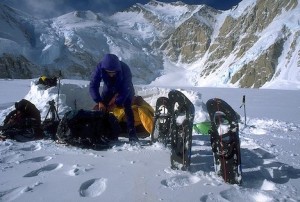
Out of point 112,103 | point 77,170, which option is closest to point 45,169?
point 77,170

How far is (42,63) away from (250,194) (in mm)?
111871

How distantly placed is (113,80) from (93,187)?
3118 millimetres

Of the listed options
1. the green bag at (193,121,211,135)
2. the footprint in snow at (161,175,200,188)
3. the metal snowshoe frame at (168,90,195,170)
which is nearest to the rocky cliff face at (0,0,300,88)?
the green bag at (193,121,211,135)

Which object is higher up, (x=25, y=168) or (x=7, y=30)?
(x=7, y=30)

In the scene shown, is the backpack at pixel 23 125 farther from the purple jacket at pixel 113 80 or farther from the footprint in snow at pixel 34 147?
the purple jacket at pixel 113 80

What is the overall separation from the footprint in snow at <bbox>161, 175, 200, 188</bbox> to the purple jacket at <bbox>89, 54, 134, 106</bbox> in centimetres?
244

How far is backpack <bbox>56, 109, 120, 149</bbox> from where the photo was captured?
4.86 metres

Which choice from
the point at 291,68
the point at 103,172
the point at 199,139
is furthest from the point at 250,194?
the point at 291,68

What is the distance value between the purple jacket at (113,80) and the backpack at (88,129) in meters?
0.56

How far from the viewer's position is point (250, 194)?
10.4ft

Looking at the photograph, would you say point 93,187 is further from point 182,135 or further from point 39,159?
point 182,135

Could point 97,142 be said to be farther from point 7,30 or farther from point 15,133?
point 7,30

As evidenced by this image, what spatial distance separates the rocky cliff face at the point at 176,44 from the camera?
93438 millimetres

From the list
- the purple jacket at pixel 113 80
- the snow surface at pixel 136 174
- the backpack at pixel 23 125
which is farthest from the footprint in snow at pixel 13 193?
the purple jacket at pixel 113 80
